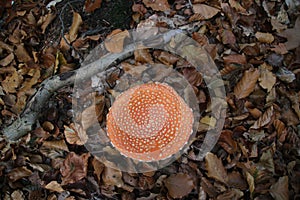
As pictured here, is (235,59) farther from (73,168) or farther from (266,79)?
(73,168)

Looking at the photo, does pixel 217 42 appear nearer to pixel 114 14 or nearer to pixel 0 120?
pixel 114 14

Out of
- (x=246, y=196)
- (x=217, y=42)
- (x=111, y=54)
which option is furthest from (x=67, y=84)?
(x=246, y=196)

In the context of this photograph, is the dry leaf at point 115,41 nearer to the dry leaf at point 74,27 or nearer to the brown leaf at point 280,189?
the dry leaf at point 74,27

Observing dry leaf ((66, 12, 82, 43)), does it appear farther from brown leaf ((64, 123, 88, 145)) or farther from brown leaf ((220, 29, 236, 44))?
brown leaf ((220, 29, 236, 44))

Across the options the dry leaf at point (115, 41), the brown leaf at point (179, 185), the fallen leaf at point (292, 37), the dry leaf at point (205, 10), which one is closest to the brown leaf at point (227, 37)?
the dry leaf at point (205, 10)

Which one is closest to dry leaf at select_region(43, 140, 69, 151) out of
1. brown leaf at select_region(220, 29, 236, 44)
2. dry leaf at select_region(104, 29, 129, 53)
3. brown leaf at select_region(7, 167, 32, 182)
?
brown leaf at select_region(7, 167, 32, 182)

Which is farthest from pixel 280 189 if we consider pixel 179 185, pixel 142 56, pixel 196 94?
pixel 142 56
